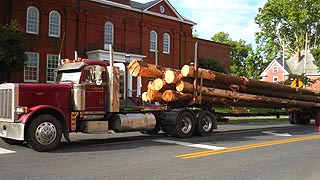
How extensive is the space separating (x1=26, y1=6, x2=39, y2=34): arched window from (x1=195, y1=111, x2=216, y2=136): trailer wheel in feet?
72.4

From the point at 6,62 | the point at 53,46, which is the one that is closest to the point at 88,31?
the point at 53,46

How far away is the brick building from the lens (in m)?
34.1

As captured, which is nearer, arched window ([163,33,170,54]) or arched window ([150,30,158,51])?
arched window ([150,30,158,51])

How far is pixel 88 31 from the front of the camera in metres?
38.2

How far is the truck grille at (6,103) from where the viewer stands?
11.6 meters

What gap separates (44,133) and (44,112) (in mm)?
624

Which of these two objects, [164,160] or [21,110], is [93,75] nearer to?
[21,110]

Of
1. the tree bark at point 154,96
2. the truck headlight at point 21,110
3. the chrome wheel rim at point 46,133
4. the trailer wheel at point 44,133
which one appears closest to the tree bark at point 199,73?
the tree bark at point 154,96

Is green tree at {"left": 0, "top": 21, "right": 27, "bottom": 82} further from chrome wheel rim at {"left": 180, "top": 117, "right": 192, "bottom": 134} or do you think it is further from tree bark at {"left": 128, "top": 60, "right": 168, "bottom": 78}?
chrome wheel rim at {"left": 180, "top": 117, "right": 192, "bottom": 134}

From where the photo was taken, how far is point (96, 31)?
3891 centimetres

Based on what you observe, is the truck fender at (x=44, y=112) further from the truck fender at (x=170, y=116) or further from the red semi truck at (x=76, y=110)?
the truck fender at (x=170, y=116)

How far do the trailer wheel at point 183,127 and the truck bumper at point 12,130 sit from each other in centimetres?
595

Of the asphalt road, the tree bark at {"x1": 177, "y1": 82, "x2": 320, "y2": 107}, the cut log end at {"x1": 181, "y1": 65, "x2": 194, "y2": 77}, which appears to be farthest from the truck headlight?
the cut log end at {"x1": 181, "y1": 65, "x2": 194, "y2": 77}

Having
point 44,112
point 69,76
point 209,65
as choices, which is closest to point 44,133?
point 44,112
